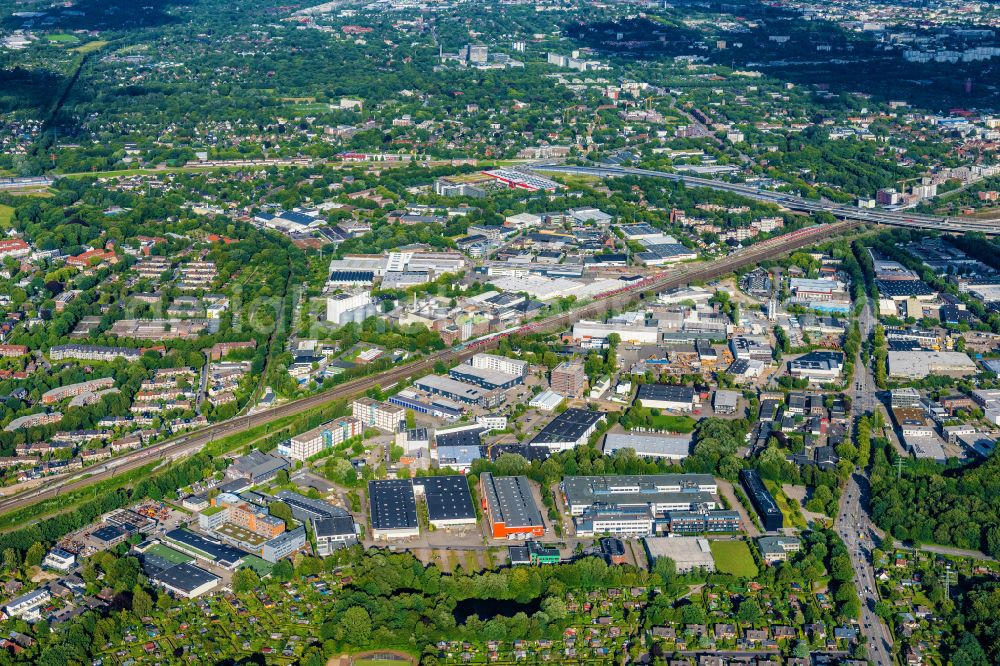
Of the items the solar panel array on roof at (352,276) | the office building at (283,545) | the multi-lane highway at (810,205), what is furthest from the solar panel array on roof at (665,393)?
the multi-lane highway at (810,205)

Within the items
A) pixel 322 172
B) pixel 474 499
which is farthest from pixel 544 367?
pixel 322 172

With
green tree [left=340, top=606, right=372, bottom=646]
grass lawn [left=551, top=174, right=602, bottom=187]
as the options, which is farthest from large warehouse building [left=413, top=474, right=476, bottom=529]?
grass lawn [left=551, top=174, right=602, bottom=187]

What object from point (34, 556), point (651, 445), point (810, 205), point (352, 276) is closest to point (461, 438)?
point (651, 445)

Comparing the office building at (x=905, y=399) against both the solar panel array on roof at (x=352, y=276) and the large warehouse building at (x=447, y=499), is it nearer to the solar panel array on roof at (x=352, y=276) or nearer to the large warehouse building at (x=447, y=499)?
the large warehouse building at (x=447, y=499)

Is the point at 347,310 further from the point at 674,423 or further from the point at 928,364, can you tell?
the point at 928,364

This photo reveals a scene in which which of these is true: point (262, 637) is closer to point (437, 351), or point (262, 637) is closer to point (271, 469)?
point (271, 469)
